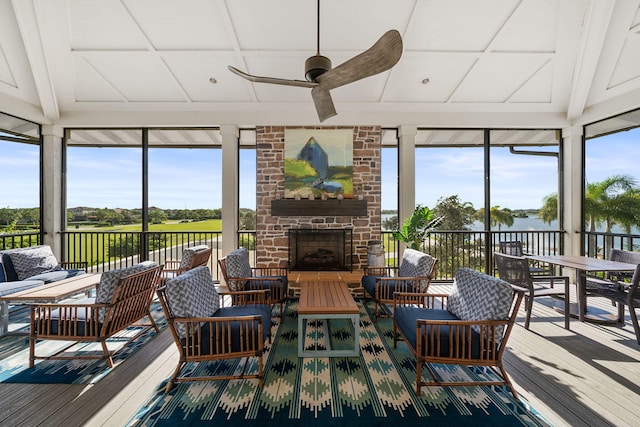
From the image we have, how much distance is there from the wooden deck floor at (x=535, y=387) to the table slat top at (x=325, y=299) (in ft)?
4.79

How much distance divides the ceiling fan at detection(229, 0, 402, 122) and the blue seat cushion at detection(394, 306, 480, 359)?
7.06ft

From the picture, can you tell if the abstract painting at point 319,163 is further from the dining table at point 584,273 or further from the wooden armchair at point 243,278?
the dining table at point 584,273

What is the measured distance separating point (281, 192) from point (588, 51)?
5631 millimetres

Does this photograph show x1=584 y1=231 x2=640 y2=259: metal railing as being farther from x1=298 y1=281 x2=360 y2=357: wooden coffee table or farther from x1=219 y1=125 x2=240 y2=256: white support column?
x1=219 y1=125 x2=240 y2=256: white support column

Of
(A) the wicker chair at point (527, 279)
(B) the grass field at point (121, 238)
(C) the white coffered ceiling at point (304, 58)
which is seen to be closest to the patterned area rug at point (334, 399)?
(A) the wicker chair at point (527, 279)

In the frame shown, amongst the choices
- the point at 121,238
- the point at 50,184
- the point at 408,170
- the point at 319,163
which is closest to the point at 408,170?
the point at 408,170

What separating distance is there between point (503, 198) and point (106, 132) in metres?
8.39

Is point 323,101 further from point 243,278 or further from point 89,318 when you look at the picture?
point 89,318

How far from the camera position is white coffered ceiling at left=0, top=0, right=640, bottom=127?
151 inches

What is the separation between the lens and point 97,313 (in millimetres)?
2562

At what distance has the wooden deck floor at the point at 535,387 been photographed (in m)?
1.98

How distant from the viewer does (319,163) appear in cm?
525

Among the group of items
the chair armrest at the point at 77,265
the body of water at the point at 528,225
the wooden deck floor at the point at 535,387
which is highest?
the body of water at the point at 528,225

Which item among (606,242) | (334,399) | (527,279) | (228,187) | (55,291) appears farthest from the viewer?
(228,187)
